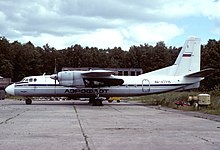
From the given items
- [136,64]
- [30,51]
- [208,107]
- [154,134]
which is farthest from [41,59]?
[154,134]

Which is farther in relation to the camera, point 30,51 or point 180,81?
point 30,51

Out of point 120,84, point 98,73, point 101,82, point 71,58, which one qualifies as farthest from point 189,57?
point 71,58

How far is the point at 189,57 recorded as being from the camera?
37375 mm

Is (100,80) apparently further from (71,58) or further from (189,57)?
(71,58)

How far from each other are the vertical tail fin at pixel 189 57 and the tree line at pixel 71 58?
1985 inches

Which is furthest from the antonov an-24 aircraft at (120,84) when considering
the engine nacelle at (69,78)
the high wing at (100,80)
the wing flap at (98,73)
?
Result: the engine nacelle at (69,78)

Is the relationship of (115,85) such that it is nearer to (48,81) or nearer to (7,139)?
(48,81)

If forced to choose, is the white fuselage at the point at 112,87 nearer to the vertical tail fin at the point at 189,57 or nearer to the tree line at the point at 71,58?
the vertical tail fin at the point at 189,57

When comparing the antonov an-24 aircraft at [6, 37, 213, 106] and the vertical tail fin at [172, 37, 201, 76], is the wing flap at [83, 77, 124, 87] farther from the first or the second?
the vertical tail fin at [172, 37, 201, 76]

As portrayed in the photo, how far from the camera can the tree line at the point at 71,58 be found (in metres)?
100

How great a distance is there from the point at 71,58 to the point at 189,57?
81045mm

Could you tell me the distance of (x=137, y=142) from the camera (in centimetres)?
1149

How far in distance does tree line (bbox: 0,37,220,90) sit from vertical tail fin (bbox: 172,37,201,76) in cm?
5042

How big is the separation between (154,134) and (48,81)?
24.6m
